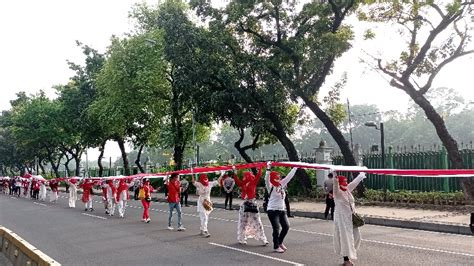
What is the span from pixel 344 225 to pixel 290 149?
1759cm

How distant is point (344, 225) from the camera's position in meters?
8.75

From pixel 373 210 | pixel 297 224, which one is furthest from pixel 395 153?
pixel 297 224

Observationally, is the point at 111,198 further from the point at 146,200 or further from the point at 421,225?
the point at 421,225

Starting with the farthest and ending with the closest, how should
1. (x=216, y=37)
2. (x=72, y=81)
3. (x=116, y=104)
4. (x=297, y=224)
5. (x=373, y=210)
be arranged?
1. (x=72, y=81)
2. (x=116, y=104)
3. (x=216, y=37)
4. (x=373, y=210)
5. (x=297, y=224)

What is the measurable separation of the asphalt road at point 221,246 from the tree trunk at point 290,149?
28.4 ft

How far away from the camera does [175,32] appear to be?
27844 mm

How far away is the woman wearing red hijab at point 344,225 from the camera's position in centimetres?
862

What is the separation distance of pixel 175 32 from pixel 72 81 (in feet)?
77.3

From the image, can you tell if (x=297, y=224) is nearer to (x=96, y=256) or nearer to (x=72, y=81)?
(x=96, y=256)

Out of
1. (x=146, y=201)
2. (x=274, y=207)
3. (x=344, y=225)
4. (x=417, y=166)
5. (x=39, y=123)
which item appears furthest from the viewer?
(x=39, y=123)

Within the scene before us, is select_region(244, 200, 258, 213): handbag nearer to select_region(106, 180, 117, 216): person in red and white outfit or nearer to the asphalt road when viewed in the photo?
the asphalt road

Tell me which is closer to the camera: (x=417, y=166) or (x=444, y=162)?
(x=444, y=162)

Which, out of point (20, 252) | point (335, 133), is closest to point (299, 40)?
point (335, 133)

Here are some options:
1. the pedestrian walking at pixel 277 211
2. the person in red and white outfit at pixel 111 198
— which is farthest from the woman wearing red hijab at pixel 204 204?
the person in red and white outfit at pixel 111 198
